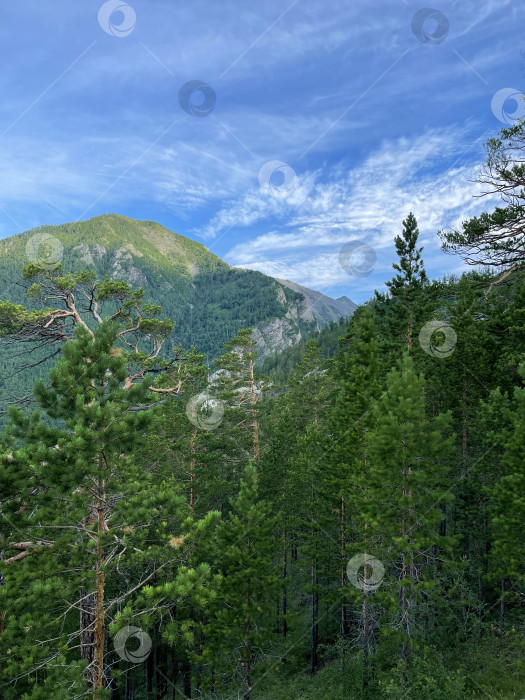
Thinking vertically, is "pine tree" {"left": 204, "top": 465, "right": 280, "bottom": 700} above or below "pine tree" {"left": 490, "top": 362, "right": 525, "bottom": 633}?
below

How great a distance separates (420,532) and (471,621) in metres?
8.90

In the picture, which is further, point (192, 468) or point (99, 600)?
point (192, 468)

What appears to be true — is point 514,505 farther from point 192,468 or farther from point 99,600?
point 192,468

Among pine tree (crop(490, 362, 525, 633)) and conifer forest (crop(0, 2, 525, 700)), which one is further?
pine tree (crop(490, 362, 525, 633))

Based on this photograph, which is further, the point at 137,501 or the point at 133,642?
the point at 133,642

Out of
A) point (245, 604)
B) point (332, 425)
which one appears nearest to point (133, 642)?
point (245, 604)

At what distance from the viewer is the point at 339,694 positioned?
15.6m

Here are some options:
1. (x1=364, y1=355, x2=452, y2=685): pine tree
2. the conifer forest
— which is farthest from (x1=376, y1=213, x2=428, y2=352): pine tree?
(x1=364, y1=355, x2=452, y2=685): pine tree

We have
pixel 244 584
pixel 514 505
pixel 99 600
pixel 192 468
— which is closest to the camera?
pixel 99 600

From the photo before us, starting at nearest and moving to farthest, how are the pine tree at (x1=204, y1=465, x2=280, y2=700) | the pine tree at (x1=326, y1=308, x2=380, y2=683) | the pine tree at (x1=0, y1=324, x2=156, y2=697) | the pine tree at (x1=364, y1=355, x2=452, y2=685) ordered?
the pine tree at (x1=0, y1=324, x2=156, y2=697) < the pine tree at (x1=364, y1=355, x2=452, y2=685) < the pine tree at (x1=204, y1=465, x2=280, y2=700) < the pine tree at (x1=326, y1=308, x2=380, y2=683)

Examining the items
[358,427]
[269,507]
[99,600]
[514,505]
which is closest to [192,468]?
[269,507]

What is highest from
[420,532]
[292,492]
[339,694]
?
[420,532]

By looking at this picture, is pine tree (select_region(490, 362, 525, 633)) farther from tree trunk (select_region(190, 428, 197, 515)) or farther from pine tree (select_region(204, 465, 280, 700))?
tree trunk (select_region(190, 428, 197, 515))

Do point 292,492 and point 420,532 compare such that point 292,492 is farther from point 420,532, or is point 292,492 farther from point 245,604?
point 420,532
